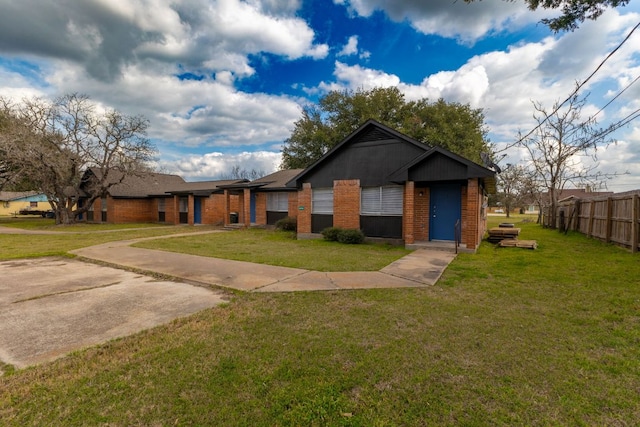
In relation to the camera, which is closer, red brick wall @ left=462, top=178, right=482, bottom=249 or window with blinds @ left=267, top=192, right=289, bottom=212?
red brick wall @ left=462, top=178, right=482, bottom=249

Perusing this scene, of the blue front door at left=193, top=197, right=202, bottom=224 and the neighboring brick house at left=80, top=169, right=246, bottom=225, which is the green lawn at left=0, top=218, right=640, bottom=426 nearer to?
the neighboring brick house at left=80, top=169, right=246, bottom=225

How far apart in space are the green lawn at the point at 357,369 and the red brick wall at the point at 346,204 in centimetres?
776

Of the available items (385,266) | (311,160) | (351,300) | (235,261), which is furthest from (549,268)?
(311,160)

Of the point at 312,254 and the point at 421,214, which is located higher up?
the point at 421,214

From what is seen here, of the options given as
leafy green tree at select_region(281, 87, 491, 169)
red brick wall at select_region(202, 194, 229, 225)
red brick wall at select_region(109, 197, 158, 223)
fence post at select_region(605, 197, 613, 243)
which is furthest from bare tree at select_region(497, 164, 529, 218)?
red brick wall at select_region(109, 197, 158, 223)

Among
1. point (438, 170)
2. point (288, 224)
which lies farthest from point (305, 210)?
point (438, 170)

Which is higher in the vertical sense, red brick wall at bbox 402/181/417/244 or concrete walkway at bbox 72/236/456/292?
red brick wall at bbox 402/181/417/244

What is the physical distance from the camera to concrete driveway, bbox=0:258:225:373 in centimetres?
346

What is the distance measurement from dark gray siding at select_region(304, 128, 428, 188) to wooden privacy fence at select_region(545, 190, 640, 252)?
6949 mm

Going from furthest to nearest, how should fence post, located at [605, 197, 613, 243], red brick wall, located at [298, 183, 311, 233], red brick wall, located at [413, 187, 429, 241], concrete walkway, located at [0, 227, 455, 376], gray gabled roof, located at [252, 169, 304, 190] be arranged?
gray gabled roof, located at [252, 169, 304, 190] → red brick wall, located at [298, 183, 311, 233] → red brick wall, located at [413, 187, 429, 241] → fence post, located at [605, 197, 613, 243] → concrete walkway, located at [0, 227, 455, 376]

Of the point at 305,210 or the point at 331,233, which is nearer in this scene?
the point at 331,233

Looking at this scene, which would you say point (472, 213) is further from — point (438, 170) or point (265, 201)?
point (265, 201)

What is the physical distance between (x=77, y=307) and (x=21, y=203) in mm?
64499

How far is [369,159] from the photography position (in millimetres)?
12344
